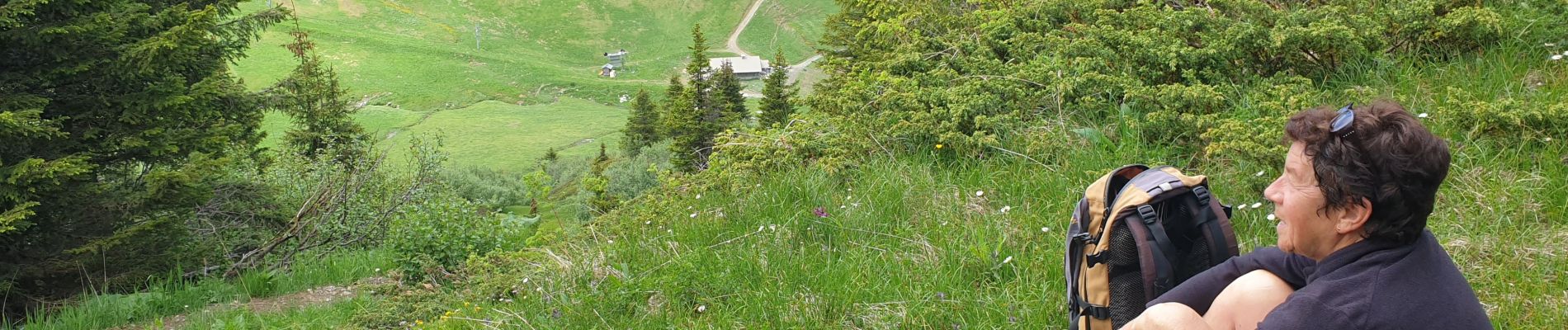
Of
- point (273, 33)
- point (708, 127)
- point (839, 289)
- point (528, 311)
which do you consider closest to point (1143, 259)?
point (839, 289)

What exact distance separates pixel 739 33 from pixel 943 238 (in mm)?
127078

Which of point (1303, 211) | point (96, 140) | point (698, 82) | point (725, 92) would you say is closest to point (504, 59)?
point (698, 82)

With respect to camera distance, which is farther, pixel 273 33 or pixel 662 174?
pixel 273 33

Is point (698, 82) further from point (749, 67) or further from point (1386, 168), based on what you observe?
point (749, 67)

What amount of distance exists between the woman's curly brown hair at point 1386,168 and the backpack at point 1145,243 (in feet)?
2.49

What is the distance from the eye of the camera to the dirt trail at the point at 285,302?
272 inches

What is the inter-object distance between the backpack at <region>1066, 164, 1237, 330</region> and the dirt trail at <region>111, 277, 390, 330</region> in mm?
6217

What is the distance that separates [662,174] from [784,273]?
3289 millimetres

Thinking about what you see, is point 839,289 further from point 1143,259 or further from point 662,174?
point 662,174

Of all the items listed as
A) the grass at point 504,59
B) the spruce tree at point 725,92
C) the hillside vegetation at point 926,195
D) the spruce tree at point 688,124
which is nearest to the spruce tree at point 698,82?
the spruce tree at point 688,124

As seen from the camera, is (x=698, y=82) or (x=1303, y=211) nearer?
(x=1303, y=211)

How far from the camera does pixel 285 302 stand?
743cm

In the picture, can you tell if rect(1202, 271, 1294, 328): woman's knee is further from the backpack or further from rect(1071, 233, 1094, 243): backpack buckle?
rect(1071, 233, 1094, 243): backpack buckle

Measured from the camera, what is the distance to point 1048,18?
25.0ft
